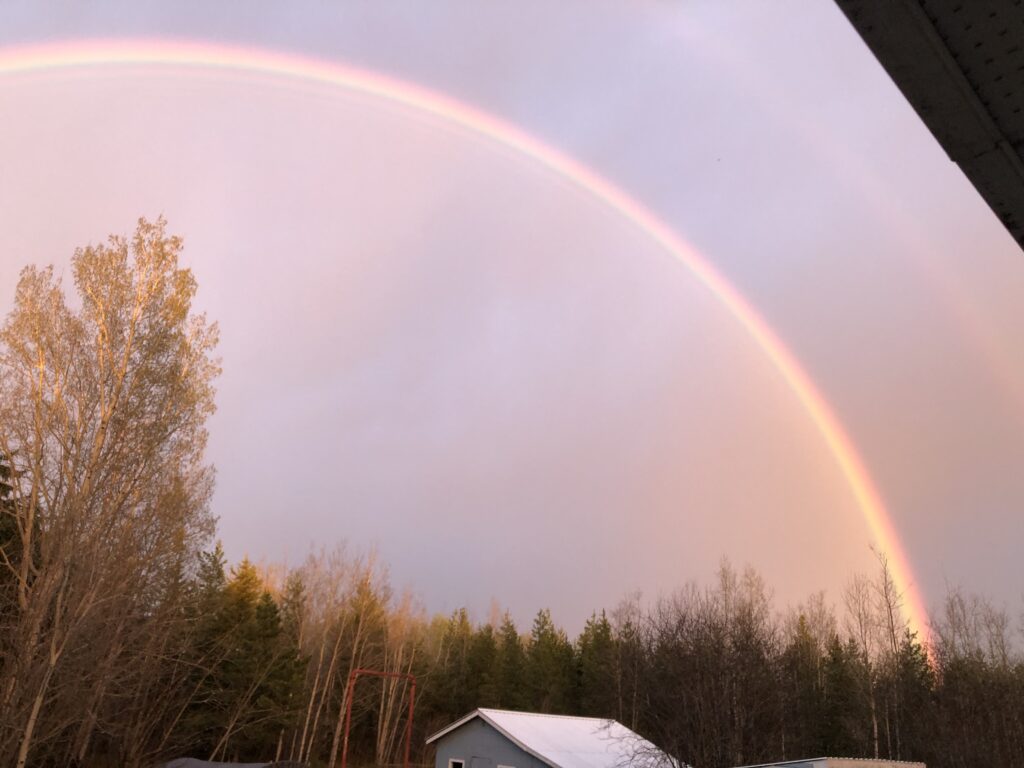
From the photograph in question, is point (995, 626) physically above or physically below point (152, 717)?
above

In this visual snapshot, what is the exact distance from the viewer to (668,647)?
70.6 ft

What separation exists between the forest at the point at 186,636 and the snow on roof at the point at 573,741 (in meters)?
1.07

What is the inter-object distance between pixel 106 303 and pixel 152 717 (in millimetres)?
18262

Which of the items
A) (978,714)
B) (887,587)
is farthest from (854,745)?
(978,714)

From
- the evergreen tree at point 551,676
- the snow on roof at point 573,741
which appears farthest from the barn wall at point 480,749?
the evergreen tree at point 551,676

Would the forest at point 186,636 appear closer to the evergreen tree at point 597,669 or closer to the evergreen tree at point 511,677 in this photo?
the evergreen tree at point 597,669

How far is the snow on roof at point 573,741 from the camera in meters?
22.0

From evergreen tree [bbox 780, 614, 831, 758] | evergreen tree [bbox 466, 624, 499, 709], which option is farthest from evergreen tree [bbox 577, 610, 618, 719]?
evergreen tree [bbox 780, 614, 831, 758]

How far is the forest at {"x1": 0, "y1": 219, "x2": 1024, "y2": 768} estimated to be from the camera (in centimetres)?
1423

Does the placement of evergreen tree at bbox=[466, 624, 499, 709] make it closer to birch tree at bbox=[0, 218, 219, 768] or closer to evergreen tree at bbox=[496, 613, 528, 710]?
evergreen tree at bbox=[496, 613, 528, 710]

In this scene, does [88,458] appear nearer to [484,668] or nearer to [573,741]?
[573,741]

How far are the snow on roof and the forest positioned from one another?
107cm

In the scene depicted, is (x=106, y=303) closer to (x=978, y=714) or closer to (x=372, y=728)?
(x=978, y=714)

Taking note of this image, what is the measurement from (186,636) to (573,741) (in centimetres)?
1429
